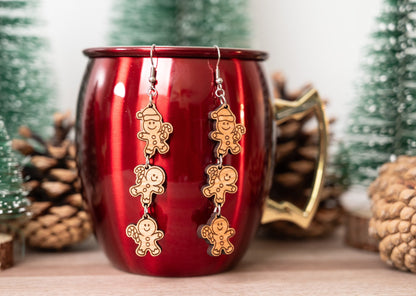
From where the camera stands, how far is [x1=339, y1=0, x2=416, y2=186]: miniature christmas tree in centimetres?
78

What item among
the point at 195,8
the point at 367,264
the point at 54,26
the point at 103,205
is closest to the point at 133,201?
the point at 103,205

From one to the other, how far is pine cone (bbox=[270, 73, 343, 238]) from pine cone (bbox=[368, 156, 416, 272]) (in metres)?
0.13

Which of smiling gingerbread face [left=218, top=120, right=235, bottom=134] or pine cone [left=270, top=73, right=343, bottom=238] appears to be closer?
smiling gingerbread face [left=218, top=120, right=235, bottom=134]

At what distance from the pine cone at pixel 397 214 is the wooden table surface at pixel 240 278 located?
0.09 ft

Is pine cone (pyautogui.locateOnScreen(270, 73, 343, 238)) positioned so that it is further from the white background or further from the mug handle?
the white background

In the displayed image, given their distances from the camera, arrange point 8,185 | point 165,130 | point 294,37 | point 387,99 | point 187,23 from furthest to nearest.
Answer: point 294,37 < point 187,23 < point 387,99 < point 8,185 < point 165,130

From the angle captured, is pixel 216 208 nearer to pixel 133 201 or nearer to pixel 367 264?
pixel 133 201

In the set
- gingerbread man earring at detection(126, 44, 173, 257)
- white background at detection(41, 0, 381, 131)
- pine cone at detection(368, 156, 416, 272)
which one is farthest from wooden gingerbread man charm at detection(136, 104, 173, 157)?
white background at detection(41, 0, 381, 131)

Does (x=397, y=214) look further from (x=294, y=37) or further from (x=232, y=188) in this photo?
(x=294, y=37)

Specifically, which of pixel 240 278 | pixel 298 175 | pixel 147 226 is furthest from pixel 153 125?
pixel 298 175

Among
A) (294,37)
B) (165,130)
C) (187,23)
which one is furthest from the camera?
(294,37)

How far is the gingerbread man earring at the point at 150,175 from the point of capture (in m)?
0.58

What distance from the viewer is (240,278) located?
656 mm

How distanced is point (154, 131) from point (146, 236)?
11cm
